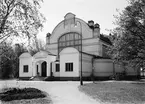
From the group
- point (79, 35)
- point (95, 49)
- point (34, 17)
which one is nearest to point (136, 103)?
point (34, 17)

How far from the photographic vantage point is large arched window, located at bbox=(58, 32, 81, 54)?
37.5 m

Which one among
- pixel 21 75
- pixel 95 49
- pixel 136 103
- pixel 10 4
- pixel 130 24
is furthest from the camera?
pixel 21 75

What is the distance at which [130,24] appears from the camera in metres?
16.9

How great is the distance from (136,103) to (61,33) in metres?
31.6

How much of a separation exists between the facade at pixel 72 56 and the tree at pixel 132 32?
1187 cm

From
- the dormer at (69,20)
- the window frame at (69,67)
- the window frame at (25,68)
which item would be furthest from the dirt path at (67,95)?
the dormer at (69,20)

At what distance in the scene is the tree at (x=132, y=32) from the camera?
16844 millimetres

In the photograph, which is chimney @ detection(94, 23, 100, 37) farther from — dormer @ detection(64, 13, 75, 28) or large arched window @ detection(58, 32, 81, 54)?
dormer @ detection(64, 13, 75, 28)

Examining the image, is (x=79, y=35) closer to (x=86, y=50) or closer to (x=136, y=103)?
(x=86, y=50)

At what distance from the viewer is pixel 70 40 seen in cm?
3850

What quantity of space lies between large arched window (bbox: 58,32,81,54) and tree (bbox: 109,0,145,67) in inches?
774

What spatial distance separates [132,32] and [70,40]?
22.4m

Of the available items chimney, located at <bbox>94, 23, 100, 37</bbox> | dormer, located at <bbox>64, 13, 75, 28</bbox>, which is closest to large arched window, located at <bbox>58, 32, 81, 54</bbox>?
dormer, located at <bbox>64, 13, 75, 28</bbox>

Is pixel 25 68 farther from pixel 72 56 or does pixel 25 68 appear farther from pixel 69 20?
pixel 69 20
